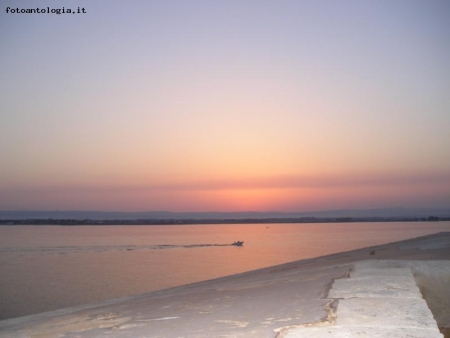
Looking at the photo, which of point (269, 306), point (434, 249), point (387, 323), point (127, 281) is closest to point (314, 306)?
point (269, 306)

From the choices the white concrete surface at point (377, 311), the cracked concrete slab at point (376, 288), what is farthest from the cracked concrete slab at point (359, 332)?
the cracked concrete slab at point (376, 288)

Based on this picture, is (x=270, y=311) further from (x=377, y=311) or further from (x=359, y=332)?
(x=359, y=332)

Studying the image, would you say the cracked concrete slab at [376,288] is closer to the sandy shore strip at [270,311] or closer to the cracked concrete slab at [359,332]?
the sandy shore strip at [270,311]

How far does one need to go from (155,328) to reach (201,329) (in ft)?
2.02

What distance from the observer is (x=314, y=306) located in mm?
4543

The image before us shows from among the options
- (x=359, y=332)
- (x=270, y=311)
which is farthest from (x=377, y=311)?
(x=270, y=311)

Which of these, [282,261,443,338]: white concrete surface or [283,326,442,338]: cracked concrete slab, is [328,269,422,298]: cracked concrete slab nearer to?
[282,261,443,338]: white concrete surface

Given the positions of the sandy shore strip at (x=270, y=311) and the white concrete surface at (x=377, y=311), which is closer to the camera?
the white concrete surface at (x=377, y=311)

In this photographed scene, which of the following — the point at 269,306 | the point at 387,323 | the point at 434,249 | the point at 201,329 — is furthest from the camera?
the point at 434,249

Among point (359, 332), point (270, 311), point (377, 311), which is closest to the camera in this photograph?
point (359, 332)

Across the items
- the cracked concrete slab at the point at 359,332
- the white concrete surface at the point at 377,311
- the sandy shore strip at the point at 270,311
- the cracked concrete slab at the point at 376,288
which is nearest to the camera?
the cracked concrete slab at the point at 359,332

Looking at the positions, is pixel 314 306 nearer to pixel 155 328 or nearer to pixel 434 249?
pixel 155 328

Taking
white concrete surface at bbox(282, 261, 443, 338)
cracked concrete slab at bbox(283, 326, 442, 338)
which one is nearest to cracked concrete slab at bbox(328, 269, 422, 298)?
white concrete surface at bbox(282, 261, 443, 338)

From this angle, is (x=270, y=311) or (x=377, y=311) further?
(x=270, y=311)
